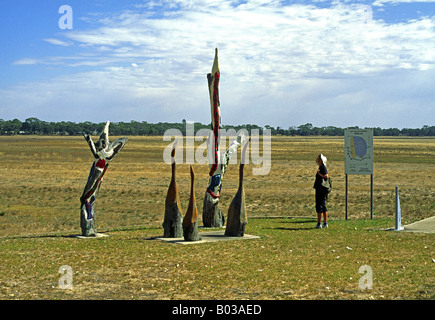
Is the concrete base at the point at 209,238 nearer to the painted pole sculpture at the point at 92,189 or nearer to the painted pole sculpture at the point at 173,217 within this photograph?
the painted pole sculpture at the point at 173,217

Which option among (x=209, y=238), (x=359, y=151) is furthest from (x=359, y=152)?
(x=209, y=238)

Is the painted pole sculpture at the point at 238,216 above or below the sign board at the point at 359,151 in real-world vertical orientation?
below

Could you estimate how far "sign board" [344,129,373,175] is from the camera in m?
18.2

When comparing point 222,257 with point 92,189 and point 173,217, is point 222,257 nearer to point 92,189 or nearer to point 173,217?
point 173,217

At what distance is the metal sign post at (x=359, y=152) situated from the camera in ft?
59.7

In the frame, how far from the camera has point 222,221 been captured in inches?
639

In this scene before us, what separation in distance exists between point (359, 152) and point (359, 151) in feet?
0.11

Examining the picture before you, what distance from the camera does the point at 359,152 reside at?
18.3 m

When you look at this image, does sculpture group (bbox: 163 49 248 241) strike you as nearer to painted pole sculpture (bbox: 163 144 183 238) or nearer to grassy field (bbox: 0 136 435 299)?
painted pole sculpture (bbox: 163 144 183 238)

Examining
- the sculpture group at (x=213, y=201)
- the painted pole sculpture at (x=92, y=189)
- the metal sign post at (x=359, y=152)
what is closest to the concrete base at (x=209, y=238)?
the sculpture group at (x=213, y=201)

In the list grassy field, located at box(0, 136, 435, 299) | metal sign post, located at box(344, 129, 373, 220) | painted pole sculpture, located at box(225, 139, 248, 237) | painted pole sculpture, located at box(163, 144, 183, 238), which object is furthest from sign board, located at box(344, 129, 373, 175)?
painted pole sculpture, located at box(163, 144, 183, 238)

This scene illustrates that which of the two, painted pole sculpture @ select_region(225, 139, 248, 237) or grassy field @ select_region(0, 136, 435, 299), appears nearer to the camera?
grassy field @ select_region(0, 136, 435, 299)

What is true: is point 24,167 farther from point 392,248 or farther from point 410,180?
point 392,248
